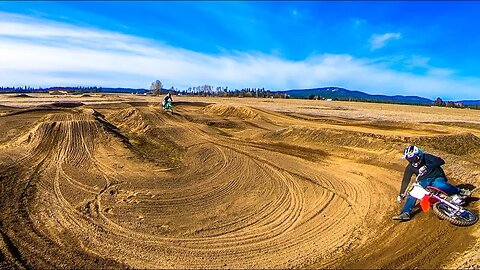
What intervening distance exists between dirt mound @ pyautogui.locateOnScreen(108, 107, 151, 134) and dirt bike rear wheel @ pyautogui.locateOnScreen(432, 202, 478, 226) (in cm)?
1958

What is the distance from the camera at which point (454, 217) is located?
873 centimetres

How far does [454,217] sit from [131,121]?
83.3 feet

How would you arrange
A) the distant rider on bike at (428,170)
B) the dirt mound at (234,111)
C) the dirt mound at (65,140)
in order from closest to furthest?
the distant rider on bike at (428,170)
the dirt mound at (65,140)
the dirt mound at (234,111)

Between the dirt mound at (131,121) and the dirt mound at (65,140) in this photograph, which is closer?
the dirt mound at (65,140)

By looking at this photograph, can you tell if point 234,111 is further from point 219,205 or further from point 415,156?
point 415,156

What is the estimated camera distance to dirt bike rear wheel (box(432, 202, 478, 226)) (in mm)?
8664

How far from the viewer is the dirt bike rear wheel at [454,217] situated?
8.66 meters

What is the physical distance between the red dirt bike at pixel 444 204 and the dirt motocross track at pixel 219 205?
233 millimetres

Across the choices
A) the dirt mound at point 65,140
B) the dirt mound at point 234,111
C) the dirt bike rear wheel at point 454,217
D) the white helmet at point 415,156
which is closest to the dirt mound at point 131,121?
the dirt mound at point 65,140

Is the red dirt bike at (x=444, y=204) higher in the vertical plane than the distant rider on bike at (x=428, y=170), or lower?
lower

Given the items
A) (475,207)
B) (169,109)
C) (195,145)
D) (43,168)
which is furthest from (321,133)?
(169,109)

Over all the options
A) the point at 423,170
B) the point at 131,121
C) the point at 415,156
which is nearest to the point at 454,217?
the point at 423,170

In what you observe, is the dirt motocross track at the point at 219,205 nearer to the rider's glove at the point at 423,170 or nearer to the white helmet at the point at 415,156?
the rider's glove at the point at 423,170

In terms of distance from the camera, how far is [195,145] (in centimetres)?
2066
